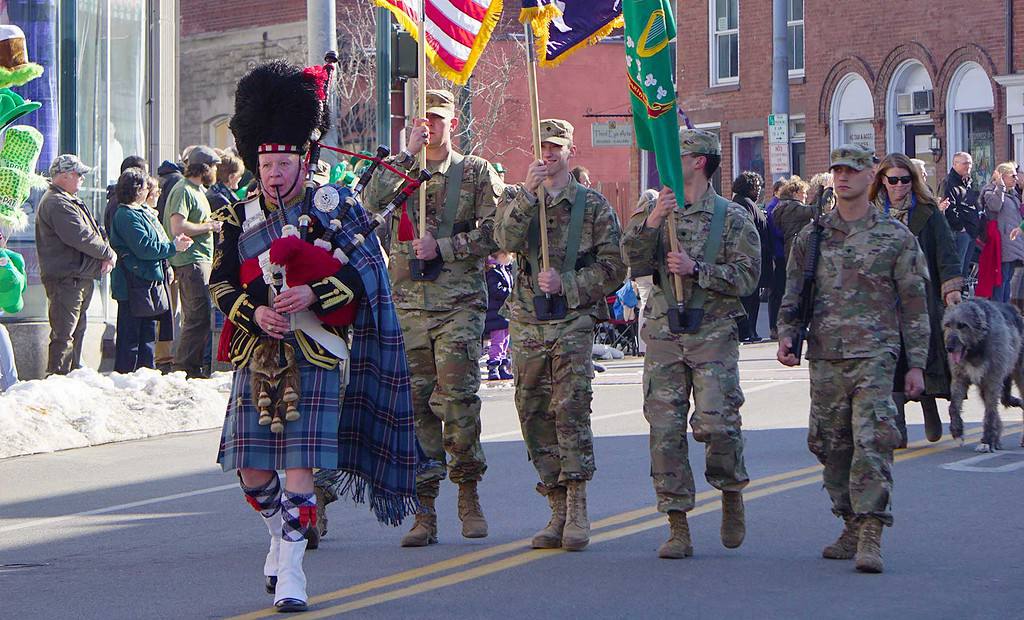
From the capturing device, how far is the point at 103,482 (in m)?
11.3

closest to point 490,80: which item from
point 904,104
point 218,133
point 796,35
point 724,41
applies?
point 724,41

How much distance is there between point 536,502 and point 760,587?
267cm

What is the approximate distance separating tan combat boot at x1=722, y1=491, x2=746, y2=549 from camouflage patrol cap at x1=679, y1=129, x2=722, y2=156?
66.2 inches

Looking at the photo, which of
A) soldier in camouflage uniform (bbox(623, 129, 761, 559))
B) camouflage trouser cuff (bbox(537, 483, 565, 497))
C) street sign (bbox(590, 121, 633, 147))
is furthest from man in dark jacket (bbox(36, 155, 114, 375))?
street sign (bbox(590, 121, 633, 147))

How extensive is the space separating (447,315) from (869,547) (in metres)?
2.43

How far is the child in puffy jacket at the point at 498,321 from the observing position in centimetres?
1655

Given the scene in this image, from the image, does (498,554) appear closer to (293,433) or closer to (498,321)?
(293,433)

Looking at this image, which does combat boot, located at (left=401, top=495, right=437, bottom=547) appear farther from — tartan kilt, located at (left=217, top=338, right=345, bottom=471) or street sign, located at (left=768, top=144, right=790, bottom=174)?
street sign, located at (left=768, top=144, right=790, bottom=174)

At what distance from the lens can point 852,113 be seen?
33.6 meters

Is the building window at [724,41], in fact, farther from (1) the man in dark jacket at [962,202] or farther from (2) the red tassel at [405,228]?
(2) the red tassel at [405,228]

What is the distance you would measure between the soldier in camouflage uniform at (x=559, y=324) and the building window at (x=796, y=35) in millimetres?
26669

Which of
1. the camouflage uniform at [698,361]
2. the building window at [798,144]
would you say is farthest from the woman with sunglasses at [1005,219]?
the camouflage uniform at [698,361]

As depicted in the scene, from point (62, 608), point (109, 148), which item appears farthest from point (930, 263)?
point (109, 148)

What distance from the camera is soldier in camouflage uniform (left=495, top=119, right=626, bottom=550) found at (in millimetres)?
8492
